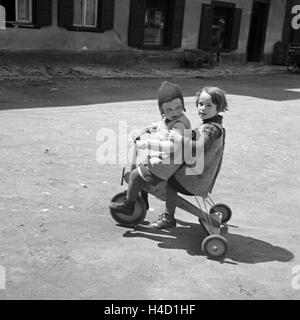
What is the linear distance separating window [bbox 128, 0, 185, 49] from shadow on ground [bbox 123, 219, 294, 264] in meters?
12.9

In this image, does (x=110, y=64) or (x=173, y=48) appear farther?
(x=173, y=48)

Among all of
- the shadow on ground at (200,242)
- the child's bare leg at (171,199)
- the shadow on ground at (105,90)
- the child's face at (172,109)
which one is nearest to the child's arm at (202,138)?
the child's face at (172,109)

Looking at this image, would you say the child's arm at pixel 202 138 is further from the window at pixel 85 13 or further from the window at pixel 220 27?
the window at pixel 220 27

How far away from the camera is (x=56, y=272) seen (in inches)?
128

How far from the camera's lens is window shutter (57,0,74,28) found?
1404cm

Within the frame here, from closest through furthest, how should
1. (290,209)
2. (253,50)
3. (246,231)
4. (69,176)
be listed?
(246,231) → (290,209) → (69,176) → (253,50)

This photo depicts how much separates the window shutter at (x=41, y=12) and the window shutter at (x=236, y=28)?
8.67 m

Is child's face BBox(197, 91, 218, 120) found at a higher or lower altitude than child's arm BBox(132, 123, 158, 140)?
higher

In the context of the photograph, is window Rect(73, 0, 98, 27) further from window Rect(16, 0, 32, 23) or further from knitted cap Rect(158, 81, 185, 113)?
knitted cap Rect(158, 81, 185, 113)

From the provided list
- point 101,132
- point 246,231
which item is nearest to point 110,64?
point 101,132

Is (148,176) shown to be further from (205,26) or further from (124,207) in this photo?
(205,26)

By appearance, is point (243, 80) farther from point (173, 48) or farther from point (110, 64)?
point (110, 64)

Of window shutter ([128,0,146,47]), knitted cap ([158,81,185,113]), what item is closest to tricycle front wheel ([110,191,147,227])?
knitted cap ([158,81,185,113])

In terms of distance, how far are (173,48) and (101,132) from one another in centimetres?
1095
